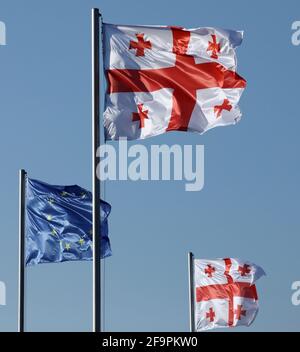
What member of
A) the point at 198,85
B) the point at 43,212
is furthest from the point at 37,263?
the point at 198,85

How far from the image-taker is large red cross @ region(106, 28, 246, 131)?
93.7 ft

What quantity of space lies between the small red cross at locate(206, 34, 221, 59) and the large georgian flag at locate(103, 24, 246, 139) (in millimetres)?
23

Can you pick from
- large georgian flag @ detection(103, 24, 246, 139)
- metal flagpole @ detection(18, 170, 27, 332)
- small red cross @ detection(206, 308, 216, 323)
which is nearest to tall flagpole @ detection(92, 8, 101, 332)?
large georgian flag @ detection(103, 24, 246, 139)

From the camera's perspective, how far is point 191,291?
56.1 meters

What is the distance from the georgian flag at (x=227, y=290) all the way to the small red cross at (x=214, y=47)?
24870 mm

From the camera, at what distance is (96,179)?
1067 inches

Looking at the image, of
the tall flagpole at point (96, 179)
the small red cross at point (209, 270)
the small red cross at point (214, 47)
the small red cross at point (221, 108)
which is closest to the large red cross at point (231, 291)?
the small red cross at point (209, 270)

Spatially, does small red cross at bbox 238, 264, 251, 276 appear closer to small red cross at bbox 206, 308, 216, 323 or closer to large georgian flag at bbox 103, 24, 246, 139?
small red cross at bbox 206, 308, 216, 323

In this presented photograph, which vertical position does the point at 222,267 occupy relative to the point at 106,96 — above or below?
below

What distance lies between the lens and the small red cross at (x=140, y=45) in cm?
2898

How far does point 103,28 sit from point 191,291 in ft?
93.7

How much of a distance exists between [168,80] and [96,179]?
3427mm

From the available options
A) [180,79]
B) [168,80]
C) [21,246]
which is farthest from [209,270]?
[168,80]
